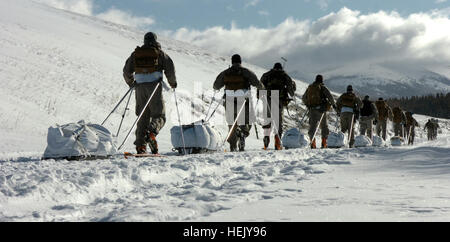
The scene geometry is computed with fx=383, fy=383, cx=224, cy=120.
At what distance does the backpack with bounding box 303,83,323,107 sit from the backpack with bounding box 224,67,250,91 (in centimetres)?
350

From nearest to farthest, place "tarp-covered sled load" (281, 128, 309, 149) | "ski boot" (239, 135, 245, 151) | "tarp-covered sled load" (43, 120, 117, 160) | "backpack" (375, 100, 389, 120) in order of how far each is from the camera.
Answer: "tarp-covered sled load" (43, 120, 117, 160), "ski boot" (239, 135, 245, 151), "tarp-covered sled load" (281, 128, 309, 149), "backpack" (375, 100, 389, 120)

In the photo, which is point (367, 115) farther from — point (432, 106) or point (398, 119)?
point (432, 106)

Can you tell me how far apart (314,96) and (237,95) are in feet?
12.3

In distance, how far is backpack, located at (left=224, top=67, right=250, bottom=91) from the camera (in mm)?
9312

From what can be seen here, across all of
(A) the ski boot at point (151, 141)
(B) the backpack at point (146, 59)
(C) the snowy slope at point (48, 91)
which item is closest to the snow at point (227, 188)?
(A) the ski boot at point (151, 141)

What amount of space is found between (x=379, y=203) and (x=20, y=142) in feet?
26.8

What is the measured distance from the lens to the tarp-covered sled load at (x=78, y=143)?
17.2ft

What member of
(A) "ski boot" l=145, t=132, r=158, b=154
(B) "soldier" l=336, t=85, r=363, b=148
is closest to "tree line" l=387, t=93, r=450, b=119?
(B) "soldier" l=336, t=85, r=363, b=148

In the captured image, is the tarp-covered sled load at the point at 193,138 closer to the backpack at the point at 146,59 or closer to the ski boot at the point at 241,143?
the backpack at the point at 146,59

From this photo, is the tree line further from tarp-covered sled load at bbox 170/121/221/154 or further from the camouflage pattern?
the camouflage pattern

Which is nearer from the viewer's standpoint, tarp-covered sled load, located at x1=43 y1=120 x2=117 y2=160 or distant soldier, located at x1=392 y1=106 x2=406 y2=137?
tarp-covered sled load, located at x1=43 y1=120 x2=117 y2=160

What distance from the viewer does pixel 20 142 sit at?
8.66m

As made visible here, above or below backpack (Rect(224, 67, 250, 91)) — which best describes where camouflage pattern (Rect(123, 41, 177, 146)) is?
below
